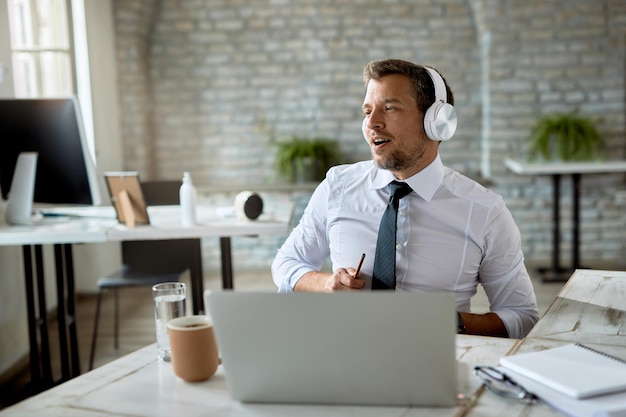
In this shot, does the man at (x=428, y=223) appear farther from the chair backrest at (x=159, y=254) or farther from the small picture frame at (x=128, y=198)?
the chair backrest at (x=159, y=254)

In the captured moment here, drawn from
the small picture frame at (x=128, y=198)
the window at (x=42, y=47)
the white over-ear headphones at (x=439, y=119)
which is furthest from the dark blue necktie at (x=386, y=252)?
the window at (x=42, y=47)

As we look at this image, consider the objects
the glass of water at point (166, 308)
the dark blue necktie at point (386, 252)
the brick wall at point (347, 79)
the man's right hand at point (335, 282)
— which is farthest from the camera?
the brick wall at point (347, 79)

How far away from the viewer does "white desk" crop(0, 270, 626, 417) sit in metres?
1.15

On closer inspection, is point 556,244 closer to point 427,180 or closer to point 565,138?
point 565,138

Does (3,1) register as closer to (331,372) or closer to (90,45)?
(90,45)

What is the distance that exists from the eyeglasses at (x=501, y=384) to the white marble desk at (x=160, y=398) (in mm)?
17

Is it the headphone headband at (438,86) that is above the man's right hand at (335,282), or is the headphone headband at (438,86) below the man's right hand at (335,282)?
above

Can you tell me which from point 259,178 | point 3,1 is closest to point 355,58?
point 259,178

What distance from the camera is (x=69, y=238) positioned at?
2928mm

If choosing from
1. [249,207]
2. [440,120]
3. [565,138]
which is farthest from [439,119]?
[565,138]

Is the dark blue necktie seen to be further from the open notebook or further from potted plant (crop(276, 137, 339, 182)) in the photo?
potted plant (crop(276, 137, 339, 182))

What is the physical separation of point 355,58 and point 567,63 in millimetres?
1579

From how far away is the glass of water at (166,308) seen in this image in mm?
1435

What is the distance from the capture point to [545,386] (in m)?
1.19
